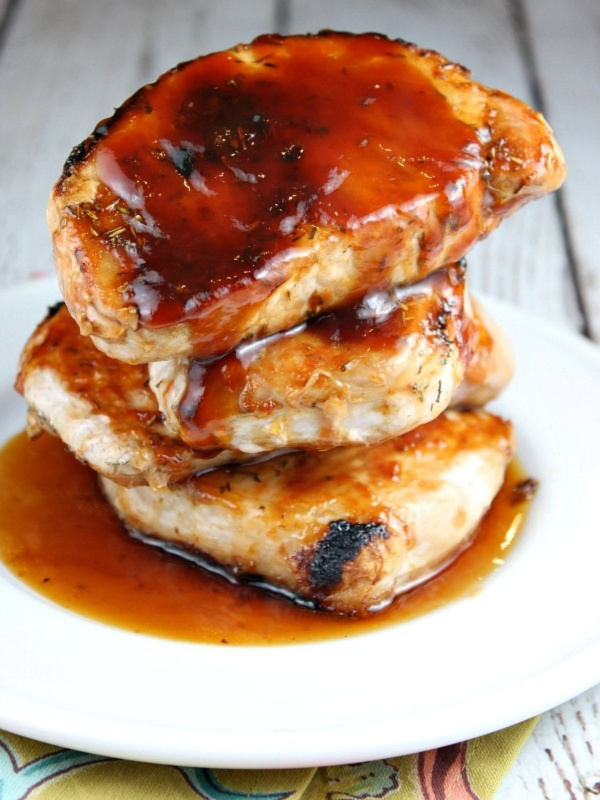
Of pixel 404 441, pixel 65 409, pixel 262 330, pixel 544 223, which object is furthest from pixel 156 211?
pixel 544 223

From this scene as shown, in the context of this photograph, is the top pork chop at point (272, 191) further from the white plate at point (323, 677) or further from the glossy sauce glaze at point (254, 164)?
the white plate at point (323, 677)

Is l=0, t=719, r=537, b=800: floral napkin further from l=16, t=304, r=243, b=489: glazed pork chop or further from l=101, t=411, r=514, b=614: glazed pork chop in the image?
l=16, t=304, r=243, b=489: glazed pork chop

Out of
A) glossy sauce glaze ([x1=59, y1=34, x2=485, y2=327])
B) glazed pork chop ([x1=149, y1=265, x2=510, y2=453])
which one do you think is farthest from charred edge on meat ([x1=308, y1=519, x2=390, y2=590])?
glossy sauce glaze ([x1=59, y1=34, x2=485, y2=327])

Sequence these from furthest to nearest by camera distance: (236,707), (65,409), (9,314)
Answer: (9,314) < (65,409) < (236,707)

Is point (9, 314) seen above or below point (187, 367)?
below

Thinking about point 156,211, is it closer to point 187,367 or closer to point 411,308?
point 187,367
